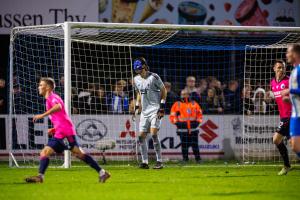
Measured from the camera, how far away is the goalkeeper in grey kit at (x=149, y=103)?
16.9m

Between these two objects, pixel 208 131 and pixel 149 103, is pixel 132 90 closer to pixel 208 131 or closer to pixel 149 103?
pixel 208 131

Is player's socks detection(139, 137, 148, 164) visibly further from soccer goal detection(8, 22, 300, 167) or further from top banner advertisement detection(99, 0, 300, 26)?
top banner advertisement detection(99, 0, 300, 26)

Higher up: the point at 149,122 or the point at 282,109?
the point at 282,109

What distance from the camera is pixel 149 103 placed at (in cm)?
1706

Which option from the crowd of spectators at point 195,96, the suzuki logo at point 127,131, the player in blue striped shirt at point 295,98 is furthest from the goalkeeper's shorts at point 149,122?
the player in blue striped shirt at point 295,98

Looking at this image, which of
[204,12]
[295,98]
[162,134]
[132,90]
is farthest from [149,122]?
[204,12]

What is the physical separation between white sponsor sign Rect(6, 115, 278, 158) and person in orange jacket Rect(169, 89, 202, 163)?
22.0 inches

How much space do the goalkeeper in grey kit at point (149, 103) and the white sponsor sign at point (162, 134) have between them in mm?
2325

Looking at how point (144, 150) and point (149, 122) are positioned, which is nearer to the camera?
point (144, 150)

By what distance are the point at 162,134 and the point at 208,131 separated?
1.35 m

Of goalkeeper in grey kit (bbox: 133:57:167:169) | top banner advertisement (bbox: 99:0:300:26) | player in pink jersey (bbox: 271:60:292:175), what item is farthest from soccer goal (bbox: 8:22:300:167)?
player in pink jersey (bbox: 271:60:292:175)

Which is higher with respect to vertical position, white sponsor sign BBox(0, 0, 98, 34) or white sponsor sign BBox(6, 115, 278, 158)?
white sponsor sign BBox(0, 0, 98, 34)

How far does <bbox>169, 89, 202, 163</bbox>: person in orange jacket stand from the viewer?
20.4 m

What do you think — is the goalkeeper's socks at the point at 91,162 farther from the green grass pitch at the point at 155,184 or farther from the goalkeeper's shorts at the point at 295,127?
the goalkeeper's shorts at the point at 295,127
